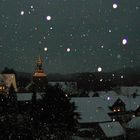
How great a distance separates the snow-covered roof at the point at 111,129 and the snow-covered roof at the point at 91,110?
10.4ft

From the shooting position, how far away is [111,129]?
42875mm

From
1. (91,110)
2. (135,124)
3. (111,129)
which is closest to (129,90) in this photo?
(135,124)

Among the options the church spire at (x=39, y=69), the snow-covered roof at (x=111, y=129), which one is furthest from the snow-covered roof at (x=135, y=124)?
the church spire at (x=39, y=69)

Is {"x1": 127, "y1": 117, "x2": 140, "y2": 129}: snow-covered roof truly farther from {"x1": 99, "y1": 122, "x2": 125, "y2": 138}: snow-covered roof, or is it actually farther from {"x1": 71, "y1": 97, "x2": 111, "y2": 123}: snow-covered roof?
{"x1": 99, "y1": 122, "x2": 125, "y2": 138}: snow-covered roof

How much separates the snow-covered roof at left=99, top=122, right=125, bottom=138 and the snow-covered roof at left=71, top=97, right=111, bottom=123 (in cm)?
316

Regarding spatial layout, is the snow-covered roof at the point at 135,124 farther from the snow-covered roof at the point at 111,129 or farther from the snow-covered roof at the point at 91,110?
the snow-covered roof at the point at 111,129

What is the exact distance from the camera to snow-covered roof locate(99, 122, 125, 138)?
41909 millimetres

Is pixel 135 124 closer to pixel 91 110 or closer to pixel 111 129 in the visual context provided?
pixel 91 110

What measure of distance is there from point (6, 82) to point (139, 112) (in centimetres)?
3065

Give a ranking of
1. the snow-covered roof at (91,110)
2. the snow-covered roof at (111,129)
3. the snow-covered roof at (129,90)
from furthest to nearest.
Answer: the snow-covered roof at (129,90)
the snow-covered roof at (91,110)
the snow-covered roof at (111,129)

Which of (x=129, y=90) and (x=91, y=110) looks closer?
(x=91, y=110)

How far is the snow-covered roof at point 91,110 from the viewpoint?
4716cm

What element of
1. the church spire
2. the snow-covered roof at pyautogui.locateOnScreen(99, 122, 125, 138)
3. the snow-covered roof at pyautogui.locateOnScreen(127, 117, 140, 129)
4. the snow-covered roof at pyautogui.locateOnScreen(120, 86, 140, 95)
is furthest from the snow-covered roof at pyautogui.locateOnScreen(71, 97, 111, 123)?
the snow-covered roof at pyautogui.locateOnScreen(120, 86, 140, 95)

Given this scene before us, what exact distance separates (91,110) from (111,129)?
676 cm
